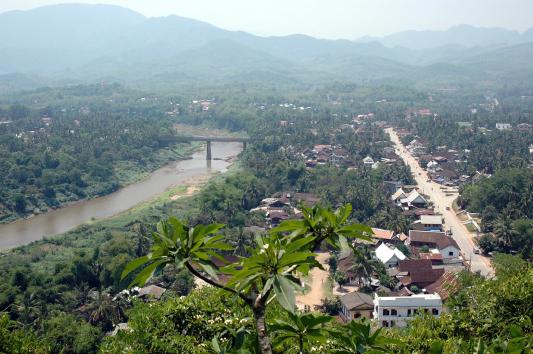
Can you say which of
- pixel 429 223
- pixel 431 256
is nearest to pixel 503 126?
pixel 429 223

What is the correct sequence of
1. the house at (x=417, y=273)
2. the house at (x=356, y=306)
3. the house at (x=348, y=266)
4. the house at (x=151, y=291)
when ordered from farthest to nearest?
the house at (x=348, y=266)
the house at (x=417, y=273)
the house at (x=151, y=291)
the house at (x=356, y=306)

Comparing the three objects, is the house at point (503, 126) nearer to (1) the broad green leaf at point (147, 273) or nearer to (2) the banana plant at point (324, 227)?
(2) the banana plant at point (324, 227)

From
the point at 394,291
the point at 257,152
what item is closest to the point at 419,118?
the point at 257,152

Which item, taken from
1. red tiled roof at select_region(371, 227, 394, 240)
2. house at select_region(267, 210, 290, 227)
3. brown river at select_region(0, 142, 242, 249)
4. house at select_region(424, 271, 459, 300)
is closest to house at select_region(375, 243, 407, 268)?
red tiled roof at select_region(371, 227, 394, 240)

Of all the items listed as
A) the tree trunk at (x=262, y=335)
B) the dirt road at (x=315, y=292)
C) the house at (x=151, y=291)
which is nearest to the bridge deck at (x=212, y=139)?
the dirt road at (x=315, y=292)

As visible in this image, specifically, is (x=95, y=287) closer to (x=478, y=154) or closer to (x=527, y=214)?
(x=527, y=214)

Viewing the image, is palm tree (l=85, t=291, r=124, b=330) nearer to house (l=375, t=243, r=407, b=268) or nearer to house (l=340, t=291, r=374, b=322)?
house (l=340, t=291, r=374, b=322)
